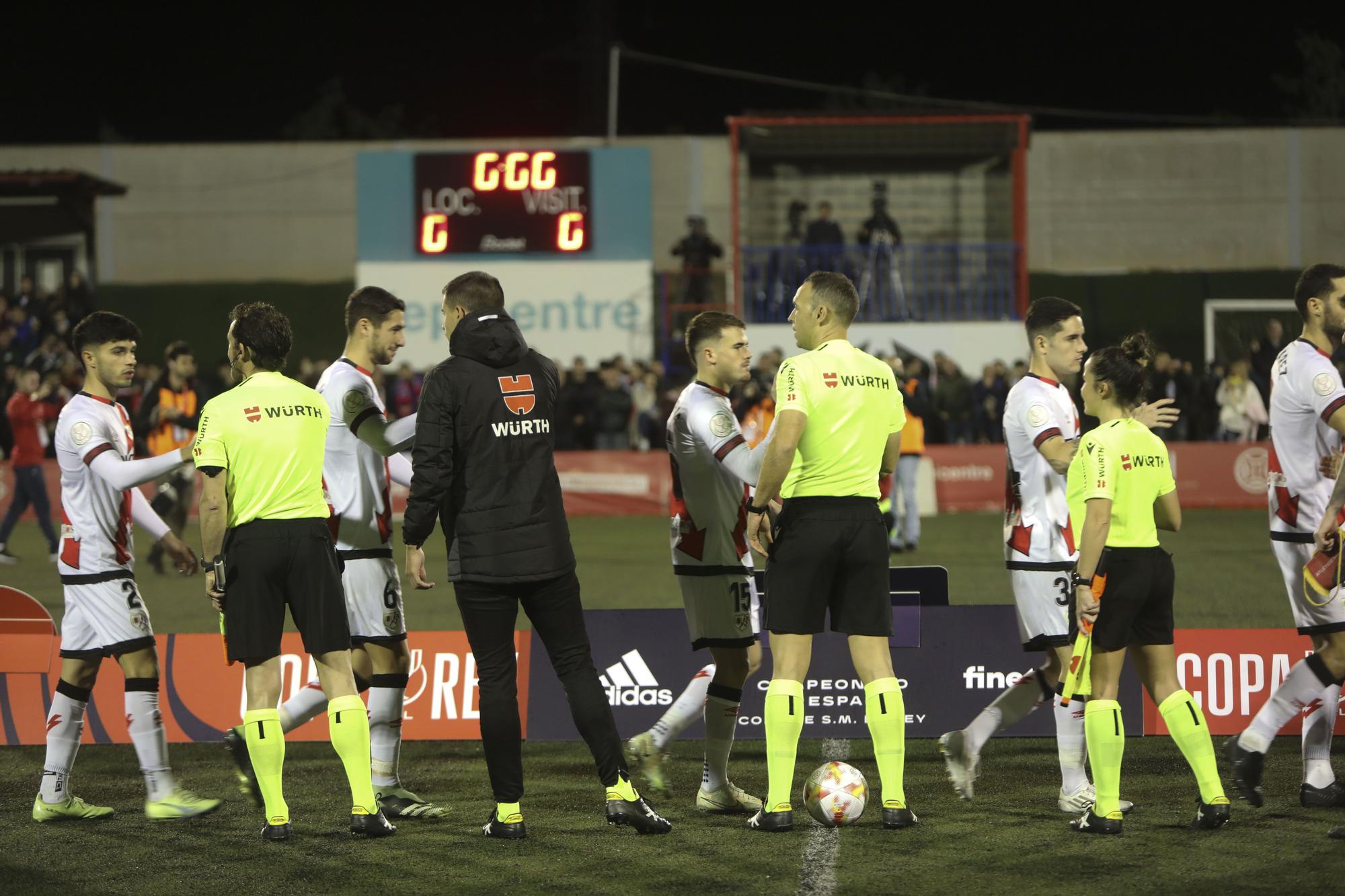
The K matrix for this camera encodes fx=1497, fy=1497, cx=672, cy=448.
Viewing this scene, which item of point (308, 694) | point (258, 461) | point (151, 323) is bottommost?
point (308, 694)

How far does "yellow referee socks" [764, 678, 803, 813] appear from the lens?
5.79 meters

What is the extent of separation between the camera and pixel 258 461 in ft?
19.0

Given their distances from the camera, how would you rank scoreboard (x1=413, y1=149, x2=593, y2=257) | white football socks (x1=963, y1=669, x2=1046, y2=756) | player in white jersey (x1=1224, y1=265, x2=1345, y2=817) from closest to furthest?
player in white jersey (x1=1224, y1=265, x2=1345, y2=817) → white football socks (x1=963, y1=669, x2=1046, y2=756) → scoreboard (x1=413, y1=149, x2=593, y2=257)

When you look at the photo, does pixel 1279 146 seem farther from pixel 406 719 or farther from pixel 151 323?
pixel 406 719

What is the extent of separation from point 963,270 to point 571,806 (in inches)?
847

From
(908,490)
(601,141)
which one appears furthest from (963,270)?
(908,490)

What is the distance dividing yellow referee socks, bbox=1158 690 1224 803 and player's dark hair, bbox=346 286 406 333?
3.58 meters

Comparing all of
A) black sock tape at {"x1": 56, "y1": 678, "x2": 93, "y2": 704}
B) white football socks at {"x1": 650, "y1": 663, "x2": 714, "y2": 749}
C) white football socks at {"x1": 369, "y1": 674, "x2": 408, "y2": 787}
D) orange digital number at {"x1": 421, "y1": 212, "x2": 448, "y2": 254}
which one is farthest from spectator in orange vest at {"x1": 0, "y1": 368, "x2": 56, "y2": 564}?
white football socks at {"x1": 650, "y1": 663, "x2": 714, "y2": 749}

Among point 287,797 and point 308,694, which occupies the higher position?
point 308,694

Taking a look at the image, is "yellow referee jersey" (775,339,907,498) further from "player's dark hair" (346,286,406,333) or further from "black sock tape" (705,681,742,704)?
"player's dark hair" (346,286,406,333)

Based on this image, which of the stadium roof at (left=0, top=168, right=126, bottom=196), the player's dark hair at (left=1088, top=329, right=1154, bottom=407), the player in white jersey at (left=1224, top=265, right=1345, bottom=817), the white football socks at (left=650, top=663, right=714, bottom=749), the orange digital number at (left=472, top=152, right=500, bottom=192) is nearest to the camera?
the player's dark hair at (left=1088, top=329, right=1154, bottom=407)

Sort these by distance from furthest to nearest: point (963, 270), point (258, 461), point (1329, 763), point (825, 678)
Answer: point (963, 270) → point (825, 678) → point (1329, 763) → point (258, 461)

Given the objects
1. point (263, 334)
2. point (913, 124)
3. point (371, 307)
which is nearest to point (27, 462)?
point (371, 307)

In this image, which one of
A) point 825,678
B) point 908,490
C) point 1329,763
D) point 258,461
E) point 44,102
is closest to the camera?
point 258,461
